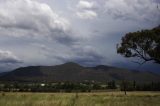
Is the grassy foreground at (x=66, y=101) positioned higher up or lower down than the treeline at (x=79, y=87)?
lower down

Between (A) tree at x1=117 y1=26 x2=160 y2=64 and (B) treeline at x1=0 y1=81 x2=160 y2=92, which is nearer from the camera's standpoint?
(A) tree at x1=117 y1=26 x2=160 y2=64

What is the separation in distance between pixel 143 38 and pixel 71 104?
31.2 metres

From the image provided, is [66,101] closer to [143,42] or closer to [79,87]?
[143,42]

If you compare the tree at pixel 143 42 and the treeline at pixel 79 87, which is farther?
the treeline at pixel 79 87

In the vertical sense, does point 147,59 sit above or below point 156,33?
below

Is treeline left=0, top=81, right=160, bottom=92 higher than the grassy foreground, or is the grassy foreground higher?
treeline left=0, top=81, right=160, bottom=92

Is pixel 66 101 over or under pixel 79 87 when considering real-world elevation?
under

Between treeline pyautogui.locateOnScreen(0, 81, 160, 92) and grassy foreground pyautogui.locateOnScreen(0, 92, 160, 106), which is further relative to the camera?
treeline pyautogui.locateOnScreen(0, 81, 160, 92)

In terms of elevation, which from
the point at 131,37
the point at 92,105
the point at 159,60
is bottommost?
the point at 92,105

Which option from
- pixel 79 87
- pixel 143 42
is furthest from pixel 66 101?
pixel 79 87

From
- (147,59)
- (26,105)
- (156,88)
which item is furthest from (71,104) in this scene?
(156,88)

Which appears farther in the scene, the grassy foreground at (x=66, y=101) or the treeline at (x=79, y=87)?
the treeline at (x=79, y=87)

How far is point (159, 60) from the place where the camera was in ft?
164

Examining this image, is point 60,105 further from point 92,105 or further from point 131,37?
point 131,37
